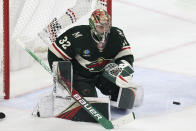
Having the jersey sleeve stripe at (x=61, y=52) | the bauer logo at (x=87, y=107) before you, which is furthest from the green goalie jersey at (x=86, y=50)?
the bauer logo at (x=87, y=107)

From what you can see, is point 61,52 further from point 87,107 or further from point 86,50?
point 87,107

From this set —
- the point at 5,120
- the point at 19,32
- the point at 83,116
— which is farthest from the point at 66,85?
the point at 19,32

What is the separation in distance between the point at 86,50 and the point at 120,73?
334mm

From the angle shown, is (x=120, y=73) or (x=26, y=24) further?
(x=26, y=24)

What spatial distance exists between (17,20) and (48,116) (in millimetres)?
1726

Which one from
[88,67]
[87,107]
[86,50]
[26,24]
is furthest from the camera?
[26,24]

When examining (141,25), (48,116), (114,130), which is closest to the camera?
(114,130)

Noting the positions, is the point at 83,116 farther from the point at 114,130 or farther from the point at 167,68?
the point at 167,68

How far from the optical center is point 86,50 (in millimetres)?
4707

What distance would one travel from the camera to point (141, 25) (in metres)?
8.95

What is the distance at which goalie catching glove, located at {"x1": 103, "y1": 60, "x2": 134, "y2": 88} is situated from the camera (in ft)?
15.2

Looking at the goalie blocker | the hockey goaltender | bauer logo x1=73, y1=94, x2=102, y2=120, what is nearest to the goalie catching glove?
the hockey goaltender

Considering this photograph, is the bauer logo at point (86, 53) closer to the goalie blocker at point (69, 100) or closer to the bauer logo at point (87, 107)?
the goalie blocker at point (69, 100)

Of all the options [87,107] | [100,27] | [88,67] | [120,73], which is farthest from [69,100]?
[100,27]
